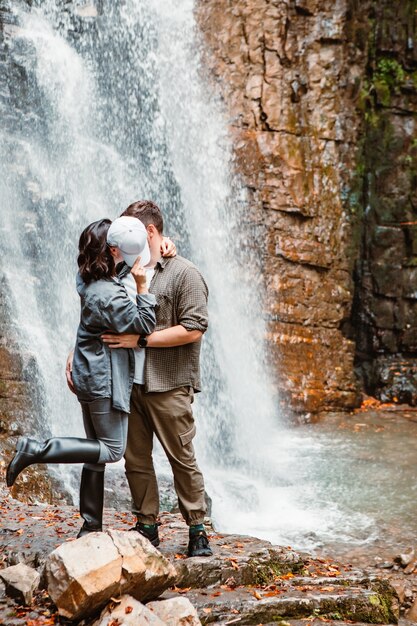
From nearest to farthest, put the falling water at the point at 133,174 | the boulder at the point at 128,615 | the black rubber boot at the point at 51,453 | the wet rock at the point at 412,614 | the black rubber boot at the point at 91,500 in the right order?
the boulder at the point at 128,615, the black rubber boot at the point at 51,453, the black rubber boot at the point at 91,500, the wet rock at the point at 412,614, the falling water at the point at 133,174

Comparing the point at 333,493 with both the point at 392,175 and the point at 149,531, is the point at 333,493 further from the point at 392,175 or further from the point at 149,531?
the point at 392,175

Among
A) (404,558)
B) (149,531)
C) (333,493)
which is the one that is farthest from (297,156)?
(149,531)

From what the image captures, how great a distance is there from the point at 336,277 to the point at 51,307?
175 inches

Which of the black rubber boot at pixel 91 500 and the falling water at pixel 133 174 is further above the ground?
the falling water at pixel 133 174

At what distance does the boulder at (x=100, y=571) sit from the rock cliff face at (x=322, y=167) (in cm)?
734

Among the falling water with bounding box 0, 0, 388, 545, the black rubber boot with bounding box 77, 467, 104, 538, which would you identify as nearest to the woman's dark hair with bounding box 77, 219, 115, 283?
the black rubber boot with bounding box 77, 467, 104, 538

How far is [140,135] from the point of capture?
10.7 m

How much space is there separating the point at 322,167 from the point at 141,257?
7872 millimetres

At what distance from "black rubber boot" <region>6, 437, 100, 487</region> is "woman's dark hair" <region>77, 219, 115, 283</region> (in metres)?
0.76

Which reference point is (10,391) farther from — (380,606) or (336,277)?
(336,277)

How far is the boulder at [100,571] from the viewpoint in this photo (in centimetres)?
289

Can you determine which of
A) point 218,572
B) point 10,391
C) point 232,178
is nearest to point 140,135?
point 232,178

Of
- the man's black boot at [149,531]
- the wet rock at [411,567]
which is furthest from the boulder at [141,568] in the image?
the wet rock at [411,567]

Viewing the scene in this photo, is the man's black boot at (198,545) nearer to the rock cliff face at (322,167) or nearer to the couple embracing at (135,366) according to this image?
the couple embracing at (135,366)
